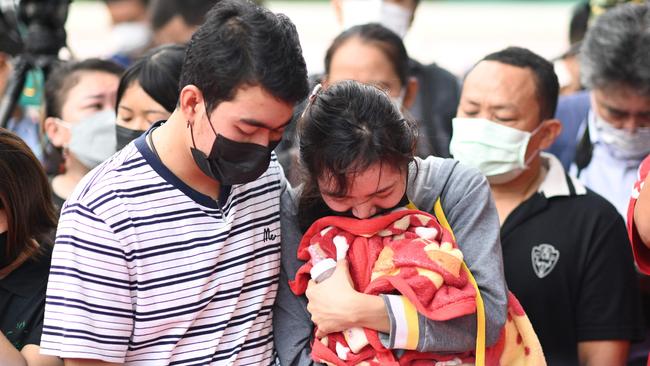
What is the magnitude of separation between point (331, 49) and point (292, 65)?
1561 millimetres

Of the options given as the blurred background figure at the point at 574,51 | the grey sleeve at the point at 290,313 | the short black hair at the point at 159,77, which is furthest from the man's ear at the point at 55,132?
the blurred background figure at the point at 574,51

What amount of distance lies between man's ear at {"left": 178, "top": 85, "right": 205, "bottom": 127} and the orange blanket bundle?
16.3 inches

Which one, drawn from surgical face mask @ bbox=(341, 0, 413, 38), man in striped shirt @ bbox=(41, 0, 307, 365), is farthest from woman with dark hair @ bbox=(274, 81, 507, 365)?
surgical face mask @ bbox=(341, 0, 413, 38)

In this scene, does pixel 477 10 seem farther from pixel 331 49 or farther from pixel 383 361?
pixel 383 361

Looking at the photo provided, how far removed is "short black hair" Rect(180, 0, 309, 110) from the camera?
2137 millimetres

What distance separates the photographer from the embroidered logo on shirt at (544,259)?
9.80 feet

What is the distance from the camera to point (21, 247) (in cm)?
253

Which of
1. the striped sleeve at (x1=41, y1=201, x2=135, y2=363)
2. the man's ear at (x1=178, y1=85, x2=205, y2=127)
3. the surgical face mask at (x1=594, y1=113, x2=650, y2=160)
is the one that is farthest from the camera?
the surgical face mask at (x1=594, y1=113, x2=650, y2=160)

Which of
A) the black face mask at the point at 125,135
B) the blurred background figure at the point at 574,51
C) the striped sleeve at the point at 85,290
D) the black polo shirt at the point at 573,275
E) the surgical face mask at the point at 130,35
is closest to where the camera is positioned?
the striped sleeve at the point at 85,290

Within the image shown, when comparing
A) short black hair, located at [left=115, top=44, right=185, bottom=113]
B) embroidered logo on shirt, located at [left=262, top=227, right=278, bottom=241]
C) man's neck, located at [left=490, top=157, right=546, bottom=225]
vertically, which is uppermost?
short black hair, located at [left=115, top=44, right=185, bottom=113]

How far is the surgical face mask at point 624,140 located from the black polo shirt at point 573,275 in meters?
0.55

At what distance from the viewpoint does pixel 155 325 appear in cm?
220

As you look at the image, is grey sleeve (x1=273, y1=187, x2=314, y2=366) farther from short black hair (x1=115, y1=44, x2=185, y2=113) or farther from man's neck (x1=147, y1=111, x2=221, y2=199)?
short black hair (x1=115, y1=44, x2=185, y2=113)

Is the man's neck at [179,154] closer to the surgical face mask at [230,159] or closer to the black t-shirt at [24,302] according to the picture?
the surgical face mask at [230,159]
